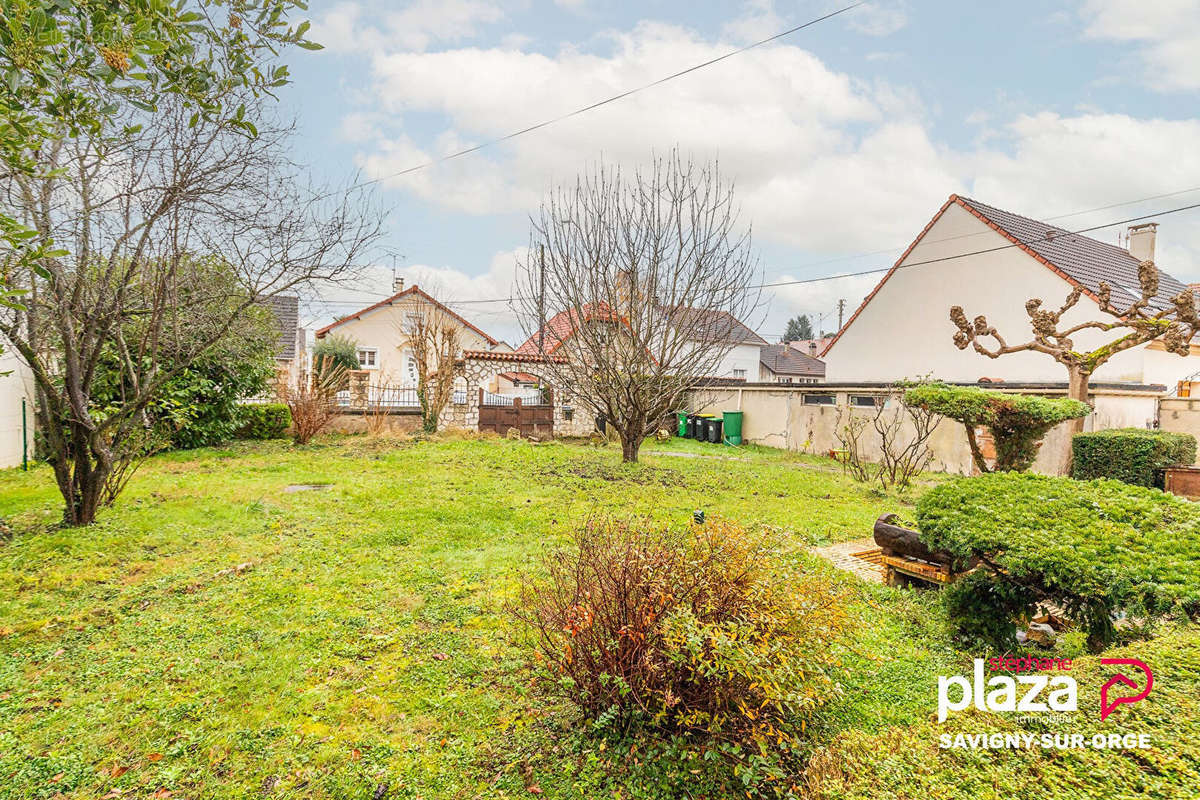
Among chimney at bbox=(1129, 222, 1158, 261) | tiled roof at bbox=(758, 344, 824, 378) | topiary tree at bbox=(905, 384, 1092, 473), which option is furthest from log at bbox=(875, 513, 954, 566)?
tiled roof at bbox=(758, 344, 824, 378)

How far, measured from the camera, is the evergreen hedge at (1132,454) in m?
8.79

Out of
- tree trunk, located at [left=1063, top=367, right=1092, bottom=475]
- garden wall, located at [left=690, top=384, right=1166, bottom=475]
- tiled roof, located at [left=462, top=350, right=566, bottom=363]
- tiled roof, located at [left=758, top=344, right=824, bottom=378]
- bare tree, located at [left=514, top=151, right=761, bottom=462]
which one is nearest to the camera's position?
tree trunk, located at [left=1063, top=367, right=1092, bottom=475]

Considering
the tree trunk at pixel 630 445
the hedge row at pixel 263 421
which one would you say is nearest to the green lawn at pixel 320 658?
the tree trunk at pixel 630 445

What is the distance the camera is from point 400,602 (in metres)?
4.19

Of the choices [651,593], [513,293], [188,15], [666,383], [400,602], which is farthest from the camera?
[513,293]

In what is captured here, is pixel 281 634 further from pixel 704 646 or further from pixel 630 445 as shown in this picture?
pixel 630 445

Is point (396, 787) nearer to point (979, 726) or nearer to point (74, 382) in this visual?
point (979, 726)

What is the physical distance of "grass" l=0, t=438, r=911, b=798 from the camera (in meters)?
2.43

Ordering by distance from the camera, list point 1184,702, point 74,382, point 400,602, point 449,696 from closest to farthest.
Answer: point 1184,702
point 449,696
point 400,602
point 74,382

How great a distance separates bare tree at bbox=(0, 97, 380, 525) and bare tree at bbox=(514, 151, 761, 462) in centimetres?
443

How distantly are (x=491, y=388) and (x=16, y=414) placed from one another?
10584mm

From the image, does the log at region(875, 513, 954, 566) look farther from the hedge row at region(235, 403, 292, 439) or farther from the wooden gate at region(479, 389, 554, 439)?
the hedge row at region(235, 403, 292, 439)

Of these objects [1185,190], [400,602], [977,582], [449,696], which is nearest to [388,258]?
[400,602]

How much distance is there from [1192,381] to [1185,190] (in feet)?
18.4
